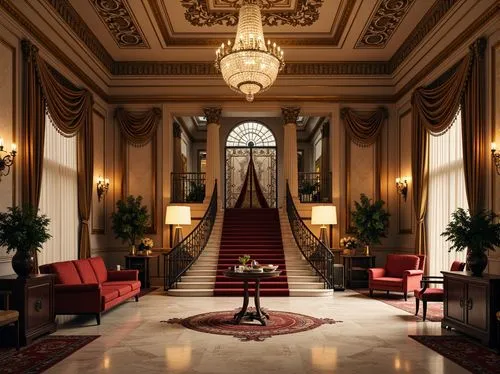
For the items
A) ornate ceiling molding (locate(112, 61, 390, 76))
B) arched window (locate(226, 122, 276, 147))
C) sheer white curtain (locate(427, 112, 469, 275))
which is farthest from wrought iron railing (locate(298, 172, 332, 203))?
sheer white curtain (locate(427, 112, 469, 275))

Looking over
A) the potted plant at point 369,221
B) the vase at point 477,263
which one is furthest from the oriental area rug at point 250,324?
the potted plant at point 369,221

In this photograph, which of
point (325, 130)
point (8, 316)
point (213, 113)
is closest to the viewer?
point (8, 316)

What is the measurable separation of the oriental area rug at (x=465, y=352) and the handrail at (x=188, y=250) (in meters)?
5.89

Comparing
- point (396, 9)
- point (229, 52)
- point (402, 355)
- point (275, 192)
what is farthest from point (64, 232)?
point (275, 192)

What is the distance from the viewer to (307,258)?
11820mm

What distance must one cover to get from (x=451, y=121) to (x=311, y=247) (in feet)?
14.1

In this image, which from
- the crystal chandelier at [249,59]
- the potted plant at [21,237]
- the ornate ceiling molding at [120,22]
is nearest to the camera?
the potted plant at [21,237]

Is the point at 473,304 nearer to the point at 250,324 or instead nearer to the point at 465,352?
the point at 465,352

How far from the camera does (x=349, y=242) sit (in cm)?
1248

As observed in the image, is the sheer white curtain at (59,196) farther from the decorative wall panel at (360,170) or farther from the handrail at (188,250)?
the decorative wall panel at (360,170)

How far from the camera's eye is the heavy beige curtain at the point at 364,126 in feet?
43.9

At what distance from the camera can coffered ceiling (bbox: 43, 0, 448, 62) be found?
33.5ft

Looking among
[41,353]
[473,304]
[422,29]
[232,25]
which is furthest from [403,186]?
[41,353]

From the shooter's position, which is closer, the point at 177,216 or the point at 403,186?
the point at 177,216
